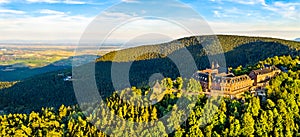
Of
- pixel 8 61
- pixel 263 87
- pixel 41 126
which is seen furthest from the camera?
pixel 8 61

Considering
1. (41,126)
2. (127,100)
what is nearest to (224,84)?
(127,100)

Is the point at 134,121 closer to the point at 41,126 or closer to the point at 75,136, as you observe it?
the point at 75,136

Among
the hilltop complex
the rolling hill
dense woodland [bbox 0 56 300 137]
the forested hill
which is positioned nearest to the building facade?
the hilltop complex

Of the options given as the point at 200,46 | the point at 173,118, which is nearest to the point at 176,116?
the point at 173,118

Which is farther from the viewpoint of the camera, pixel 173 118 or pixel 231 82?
pixel 231 82

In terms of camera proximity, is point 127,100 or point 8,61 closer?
point 127,100

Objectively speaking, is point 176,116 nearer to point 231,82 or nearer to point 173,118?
point 173,118
